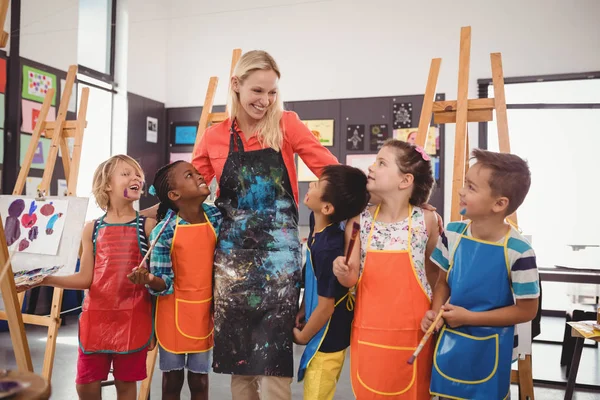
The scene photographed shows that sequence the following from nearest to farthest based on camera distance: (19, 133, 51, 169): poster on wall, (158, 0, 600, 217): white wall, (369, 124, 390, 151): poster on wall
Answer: (19, 133, 51, 169): poster on wall → (158, 0, 600, 217): white wall → (369, 124, 390, 151): poster on wall

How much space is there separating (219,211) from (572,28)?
4764mm

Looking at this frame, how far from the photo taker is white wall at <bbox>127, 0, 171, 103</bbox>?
6.02 meters

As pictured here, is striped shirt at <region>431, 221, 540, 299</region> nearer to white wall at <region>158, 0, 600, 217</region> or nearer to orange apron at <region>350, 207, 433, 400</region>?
orange apron at <region>350, 207, 433, 400</region>

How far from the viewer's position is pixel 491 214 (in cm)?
150

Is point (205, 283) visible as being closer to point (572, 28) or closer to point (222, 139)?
point (222, 139)

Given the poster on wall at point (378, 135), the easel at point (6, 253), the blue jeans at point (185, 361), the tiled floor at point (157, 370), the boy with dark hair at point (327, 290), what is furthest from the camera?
the poster on wall at point (378, 135)

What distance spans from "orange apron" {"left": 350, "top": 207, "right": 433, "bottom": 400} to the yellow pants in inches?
2.4

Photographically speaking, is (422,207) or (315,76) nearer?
(422,207)

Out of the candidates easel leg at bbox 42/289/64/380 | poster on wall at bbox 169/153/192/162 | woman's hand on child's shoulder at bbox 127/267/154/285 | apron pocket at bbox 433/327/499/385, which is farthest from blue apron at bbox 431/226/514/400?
poster on wall at bbox 169/153/192/162

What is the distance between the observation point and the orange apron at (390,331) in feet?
4.84

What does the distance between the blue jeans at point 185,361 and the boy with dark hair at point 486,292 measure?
74 centimetres

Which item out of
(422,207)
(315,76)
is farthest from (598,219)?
(422,207)

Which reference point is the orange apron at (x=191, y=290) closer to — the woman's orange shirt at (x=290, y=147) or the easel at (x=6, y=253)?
the woman's orange shirt at (x=290, y=147)

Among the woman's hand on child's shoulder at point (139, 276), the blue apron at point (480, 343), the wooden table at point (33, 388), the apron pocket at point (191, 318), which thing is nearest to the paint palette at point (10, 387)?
the wooden table at point (33, 388)
